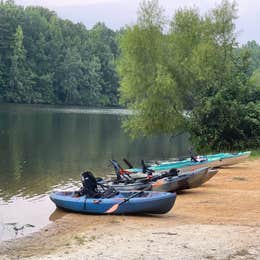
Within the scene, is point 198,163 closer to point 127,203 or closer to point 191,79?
point 127,203

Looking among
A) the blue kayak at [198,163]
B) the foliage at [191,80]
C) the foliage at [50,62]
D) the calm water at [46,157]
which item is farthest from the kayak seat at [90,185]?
the foliage at [50,62]

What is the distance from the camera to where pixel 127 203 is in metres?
16.4

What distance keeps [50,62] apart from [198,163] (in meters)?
94.9

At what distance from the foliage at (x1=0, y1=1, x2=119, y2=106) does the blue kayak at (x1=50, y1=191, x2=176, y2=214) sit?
89.1 metres

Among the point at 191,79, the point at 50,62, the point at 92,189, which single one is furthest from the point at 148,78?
the point at 50,62

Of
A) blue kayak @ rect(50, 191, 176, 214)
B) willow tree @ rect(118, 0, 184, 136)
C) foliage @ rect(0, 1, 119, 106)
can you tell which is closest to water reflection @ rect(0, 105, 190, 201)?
willow tree @ rect(118, 0, 184, 136)

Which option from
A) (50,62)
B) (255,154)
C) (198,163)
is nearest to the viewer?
(198,163)

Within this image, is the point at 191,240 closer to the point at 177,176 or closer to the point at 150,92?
the point at 177,176

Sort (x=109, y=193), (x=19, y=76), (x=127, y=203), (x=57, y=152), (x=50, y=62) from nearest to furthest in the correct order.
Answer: (x=127, y=203), (x=109, y=193), (x=57, y=152), (x=19, y=76), (x=50, y=62)

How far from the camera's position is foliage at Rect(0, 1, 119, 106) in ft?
353

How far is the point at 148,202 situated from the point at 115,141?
29.0m

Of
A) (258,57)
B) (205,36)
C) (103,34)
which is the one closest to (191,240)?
(205,36)

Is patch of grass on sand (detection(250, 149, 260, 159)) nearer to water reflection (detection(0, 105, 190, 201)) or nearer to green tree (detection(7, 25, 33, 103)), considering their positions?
water reflection (detection(0, 105, 190, 201))

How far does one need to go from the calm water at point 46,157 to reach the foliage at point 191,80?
127 inches
